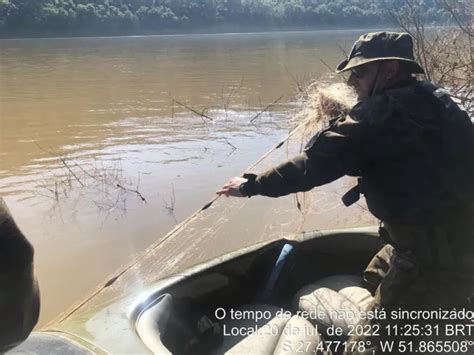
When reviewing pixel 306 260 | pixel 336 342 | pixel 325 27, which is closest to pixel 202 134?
Answer: pixel 306 260

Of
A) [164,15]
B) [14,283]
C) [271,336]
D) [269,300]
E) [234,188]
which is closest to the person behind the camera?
[14,283]

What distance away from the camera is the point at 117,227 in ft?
24.2

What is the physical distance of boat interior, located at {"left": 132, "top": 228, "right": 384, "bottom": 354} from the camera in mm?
3043

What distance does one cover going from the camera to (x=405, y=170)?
239 centimetres

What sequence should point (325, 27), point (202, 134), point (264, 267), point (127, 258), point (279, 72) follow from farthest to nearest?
point (325, 27) → point (279, 72) → point (202, 134) → point (127, 258) → point (264, 267)

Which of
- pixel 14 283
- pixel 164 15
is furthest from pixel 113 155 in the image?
pixel 164 15

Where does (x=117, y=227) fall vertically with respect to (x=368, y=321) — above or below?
below

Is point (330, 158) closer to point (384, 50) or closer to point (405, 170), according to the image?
point (405, 170)

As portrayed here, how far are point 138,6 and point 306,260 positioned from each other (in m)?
86.2

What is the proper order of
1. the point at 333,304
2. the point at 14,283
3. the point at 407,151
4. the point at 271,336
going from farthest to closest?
1. the point at 333,304
2. the point at 271,336
3. the point at 407,151
4. the point at 14,283

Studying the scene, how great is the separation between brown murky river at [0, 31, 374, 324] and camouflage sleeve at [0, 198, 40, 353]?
188 inches

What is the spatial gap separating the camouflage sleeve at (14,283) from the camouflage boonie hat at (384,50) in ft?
6.32

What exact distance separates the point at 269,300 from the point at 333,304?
0.49 metres

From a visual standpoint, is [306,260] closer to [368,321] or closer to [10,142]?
[368,321]
